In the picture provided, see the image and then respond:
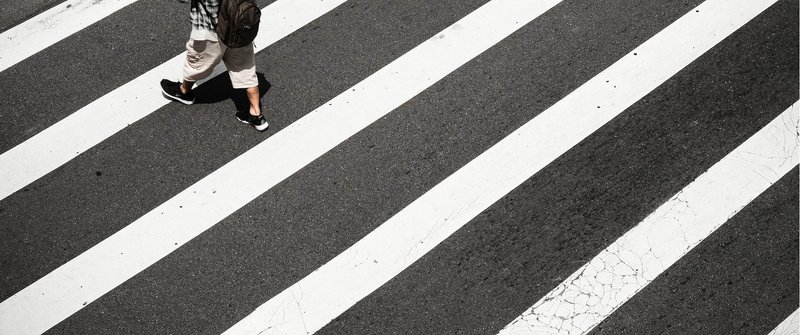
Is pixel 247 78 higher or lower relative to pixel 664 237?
higher

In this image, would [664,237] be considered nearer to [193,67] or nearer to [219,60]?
[219,60]

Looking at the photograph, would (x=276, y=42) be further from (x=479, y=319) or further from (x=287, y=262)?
(x=479, y=319)

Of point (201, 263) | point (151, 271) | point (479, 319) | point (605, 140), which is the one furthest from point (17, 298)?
point (605, 140)

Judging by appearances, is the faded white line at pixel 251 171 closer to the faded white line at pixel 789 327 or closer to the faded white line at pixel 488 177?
the faded white line at pixel 488 177

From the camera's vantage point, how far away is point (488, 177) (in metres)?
5.11

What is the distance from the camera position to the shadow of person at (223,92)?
5.49 metres

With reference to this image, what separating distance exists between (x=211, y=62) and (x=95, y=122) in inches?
43.6

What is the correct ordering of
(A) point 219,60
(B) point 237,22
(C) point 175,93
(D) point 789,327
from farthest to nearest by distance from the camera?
1. (C) point 175,93
2. (A) point 219,60
3. (D) point 789,327
4. (B) point 237,22

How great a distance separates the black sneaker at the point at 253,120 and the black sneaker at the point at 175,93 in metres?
0.40

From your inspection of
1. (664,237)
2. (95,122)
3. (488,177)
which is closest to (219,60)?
(95,122)

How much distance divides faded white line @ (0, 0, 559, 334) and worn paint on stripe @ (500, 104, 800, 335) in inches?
73.0

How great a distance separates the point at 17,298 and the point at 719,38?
18.3 feet

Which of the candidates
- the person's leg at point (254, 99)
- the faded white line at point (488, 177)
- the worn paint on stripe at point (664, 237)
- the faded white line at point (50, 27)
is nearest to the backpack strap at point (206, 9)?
the person's leg at point (254, 99)

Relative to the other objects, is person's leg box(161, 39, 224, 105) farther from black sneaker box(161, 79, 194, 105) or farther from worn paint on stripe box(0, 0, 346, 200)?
worn paint on stripe box(0, 0, 346, 200)
